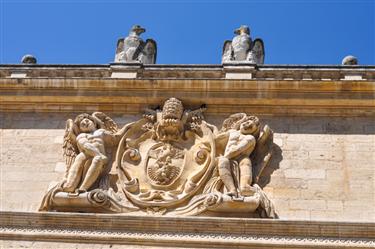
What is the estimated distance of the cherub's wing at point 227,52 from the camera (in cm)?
1329

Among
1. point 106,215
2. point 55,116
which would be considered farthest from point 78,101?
point 106,215

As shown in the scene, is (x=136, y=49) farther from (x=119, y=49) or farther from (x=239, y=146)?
(x=239, y=146)

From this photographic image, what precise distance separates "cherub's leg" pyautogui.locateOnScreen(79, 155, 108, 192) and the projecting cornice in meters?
1.31

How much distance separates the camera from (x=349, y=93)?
12.4 metres

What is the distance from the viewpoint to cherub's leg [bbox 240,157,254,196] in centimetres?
1113

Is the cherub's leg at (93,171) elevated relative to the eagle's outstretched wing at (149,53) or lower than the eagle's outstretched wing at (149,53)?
lower

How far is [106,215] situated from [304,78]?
13.7ft

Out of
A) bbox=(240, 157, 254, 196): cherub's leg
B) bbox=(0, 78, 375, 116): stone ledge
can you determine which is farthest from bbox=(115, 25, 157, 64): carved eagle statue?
bbox=(240, 157, 254, 196): cherub's leg

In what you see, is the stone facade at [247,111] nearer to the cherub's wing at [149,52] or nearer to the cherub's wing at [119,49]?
the cherub's wing at [119,49]

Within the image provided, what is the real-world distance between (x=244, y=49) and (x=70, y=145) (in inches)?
141

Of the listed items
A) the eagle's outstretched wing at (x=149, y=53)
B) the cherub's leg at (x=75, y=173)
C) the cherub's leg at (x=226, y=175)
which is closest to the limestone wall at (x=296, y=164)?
the cherub's leg at (x=75, y=173)

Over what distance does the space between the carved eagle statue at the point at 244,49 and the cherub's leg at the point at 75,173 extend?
10.4ft

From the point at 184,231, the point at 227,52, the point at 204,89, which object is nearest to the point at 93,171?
the point at 184,231

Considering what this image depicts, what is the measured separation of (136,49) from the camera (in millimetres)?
13688
